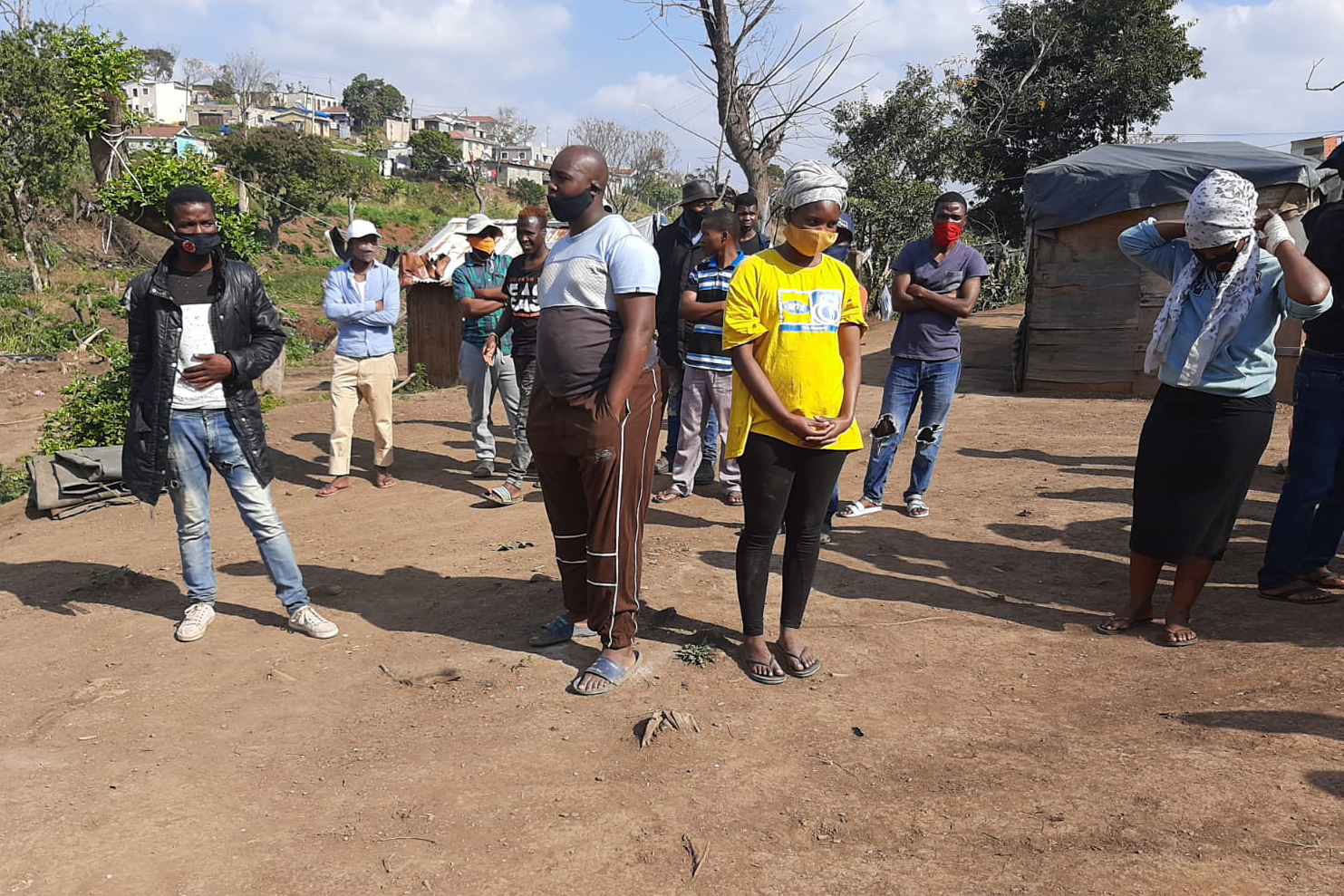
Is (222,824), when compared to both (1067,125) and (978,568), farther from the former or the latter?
(1067,125)

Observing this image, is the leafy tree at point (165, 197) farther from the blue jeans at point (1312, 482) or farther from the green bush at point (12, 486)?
the blue jeans at point (1312, 482)

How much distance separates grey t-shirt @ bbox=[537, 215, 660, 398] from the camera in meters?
3.62

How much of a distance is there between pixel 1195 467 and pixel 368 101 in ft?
329

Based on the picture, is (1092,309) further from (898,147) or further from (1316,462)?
(898,147)

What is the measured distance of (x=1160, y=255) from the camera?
13.6 feet

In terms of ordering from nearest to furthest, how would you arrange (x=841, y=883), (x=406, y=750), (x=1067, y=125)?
(x=841, y=883), (x=406, y=750), (x=1067, y=125)

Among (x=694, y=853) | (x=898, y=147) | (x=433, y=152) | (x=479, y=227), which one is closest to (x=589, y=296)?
(x=694, y=853)

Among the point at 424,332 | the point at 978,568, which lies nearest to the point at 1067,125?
the point at 424,332

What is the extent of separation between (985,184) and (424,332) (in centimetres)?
1265

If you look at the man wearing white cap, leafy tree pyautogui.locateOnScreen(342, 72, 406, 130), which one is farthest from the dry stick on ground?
leafy tree pyautogui.locateOnScreen(342, 72, 406, 130)

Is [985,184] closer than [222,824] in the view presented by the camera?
No

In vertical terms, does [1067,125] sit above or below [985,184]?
above

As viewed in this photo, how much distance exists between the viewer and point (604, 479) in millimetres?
3734

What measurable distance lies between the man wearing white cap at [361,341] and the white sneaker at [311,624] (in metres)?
2.84
